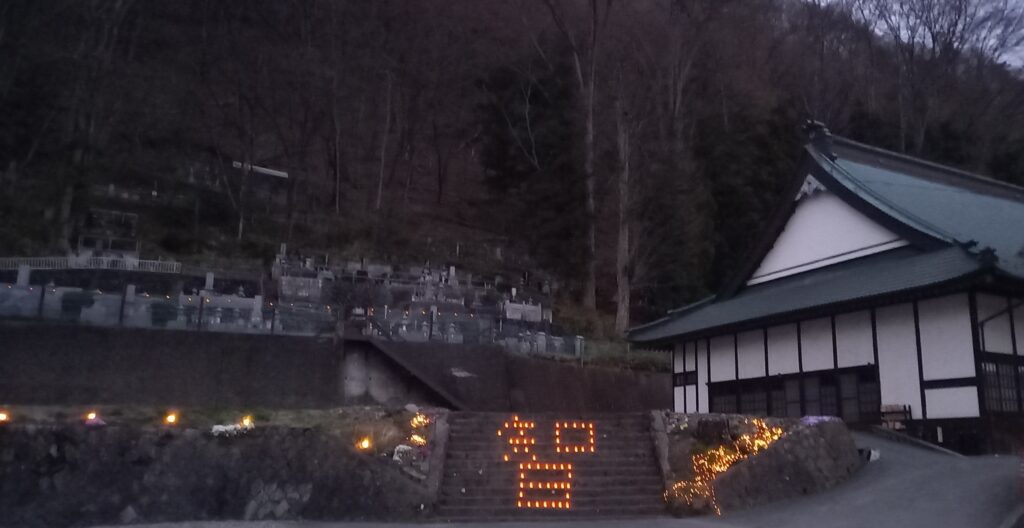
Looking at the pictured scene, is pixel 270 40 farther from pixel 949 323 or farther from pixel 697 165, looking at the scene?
pixel 949 323

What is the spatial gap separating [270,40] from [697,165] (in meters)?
22.1

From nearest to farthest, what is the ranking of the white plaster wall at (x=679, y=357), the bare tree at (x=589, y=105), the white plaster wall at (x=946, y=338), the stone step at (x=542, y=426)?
the stone step at (x=542, y=426), the white plaster wall at (x=946, y=338), the white plaster wall at (x=679, y=357), the bare tree at (x=589, y=105)

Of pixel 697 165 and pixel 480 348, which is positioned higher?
pixel 697 165

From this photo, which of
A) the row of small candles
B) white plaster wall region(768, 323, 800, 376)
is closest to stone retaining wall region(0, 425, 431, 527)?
the row of small candles

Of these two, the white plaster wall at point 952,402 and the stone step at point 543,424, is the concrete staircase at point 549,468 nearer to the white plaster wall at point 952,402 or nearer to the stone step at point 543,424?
the stone step at point 543,424

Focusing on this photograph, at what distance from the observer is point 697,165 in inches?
1588

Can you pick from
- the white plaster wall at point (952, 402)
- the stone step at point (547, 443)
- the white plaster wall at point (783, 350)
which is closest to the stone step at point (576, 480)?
the stone step at point (547, 443)

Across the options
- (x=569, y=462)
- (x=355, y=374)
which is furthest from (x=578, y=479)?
(x=355, y=374)

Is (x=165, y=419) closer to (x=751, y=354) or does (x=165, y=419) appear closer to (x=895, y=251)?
(x=751, y=354)

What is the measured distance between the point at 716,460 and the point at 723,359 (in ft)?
32.5

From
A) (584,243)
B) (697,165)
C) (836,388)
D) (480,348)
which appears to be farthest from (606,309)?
(836,388)

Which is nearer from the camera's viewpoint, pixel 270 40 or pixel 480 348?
pixel 480 348

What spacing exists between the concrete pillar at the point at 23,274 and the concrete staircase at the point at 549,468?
45.5 ft

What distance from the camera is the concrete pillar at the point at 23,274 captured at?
22.3 meters
